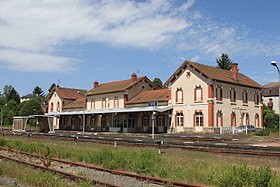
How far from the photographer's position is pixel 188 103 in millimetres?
40469

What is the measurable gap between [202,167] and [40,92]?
481 feet

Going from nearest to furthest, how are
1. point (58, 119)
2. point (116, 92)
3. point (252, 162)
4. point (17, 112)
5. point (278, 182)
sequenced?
point (278, 182) < point (252, 162) < point (116, 92) < point (58, 119) < point (17, 112)

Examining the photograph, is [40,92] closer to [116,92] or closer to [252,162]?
[116,92]

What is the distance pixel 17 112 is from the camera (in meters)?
83.3

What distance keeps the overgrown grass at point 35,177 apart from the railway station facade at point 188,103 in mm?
21254

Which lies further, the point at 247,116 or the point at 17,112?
the point at 17,112

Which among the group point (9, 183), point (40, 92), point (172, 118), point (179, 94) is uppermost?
point (40, 92)

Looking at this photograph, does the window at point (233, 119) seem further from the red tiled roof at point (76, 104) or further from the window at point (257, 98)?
the red tiled roof at point (76, 104)

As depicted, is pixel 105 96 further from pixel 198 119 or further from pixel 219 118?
pixel 219 118

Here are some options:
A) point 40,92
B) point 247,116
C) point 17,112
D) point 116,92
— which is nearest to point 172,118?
point 247,116

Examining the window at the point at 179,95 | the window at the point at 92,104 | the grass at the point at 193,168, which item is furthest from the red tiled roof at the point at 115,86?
the grass at the point at 193,168

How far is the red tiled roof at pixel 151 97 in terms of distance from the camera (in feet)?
149

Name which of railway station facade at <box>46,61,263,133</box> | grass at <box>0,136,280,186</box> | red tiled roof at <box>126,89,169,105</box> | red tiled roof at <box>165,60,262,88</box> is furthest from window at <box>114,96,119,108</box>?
grass at <box>0,136,280,186</box>

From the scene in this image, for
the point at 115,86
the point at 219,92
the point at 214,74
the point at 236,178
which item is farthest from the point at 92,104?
the point at 236,178
